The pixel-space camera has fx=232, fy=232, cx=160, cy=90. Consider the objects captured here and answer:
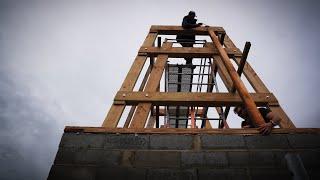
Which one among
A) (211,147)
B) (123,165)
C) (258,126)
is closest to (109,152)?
(123,165)

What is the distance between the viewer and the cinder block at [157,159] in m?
2.47

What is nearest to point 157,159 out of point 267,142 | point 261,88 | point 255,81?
point 267,142

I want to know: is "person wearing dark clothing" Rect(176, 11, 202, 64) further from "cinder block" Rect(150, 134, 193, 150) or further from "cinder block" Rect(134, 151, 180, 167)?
"cinder block" Rect(134, 151, 180, 167)

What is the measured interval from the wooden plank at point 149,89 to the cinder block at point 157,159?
Result: 24.7 inches

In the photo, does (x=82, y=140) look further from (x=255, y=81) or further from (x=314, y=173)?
(x=255, y=81)

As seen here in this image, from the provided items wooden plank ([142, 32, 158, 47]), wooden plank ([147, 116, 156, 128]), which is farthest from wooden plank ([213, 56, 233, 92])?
wooden plank ([147, 116, 156, 128])

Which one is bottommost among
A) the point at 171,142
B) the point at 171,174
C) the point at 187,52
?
the point at 171,174

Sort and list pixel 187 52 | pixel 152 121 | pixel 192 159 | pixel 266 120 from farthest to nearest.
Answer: pixel 152 121
pixel 187 52
pixel 266 120
pixel 192 159

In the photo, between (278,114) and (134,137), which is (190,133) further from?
(278,114)

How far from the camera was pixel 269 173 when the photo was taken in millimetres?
2396

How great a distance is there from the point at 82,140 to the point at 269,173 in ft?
6.79

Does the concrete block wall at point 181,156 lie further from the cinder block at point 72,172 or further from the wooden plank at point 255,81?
the wooden plank at point 255,81

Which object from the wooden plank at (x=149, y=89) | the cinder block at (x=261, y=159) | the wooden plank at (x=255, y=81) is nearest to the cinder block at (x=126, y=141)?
the wooden plank at (x=149, y=89)

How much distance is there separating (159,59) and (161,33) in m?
1.57
